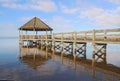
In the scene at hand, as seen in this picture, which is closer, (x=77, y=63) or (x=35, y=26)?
(x=77, y=63)

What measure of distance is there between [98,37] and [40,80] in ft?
27.1

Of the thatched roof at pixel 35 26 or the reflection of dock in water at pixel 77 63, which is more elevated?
the thatched roof at pixel 35 26

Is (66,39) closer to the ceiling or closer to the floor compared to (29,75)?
closer to the ceiling

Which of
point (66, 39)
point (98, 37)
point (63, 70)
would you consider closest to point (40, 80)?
point (63, 70)

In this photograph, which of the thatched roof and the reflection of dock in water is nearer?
the reflection of dock in water

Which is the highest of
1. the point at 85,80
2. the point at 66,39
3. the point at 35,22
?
the point at 35,22

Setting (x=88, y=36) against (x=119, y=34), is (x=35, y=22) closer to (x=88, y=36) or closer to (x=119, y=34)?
(x=88, y=36)

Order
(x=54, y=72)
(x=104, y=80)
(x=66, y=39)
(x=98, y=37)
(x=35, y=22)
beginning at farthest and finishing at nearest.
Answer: (x=35, y=22), (x=66, y=39), (x=98, y=37), (x=54, y=72), (x=104, y=80)

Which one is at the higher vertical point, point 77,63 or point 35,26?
point 35,26

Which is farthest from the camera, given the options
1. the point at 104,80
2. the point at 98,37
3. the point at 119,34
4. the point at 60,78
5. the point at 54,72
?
the point at 98,37

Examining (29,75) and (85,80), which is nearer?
(85,80)

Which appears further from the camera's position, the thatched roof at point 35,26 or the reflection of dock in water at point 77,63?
the thatched roof at point 35,26

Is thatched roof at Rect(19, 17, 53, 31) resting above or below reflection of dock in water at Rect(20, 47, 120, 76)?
above

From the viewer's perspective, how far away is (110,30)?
16859 mm
